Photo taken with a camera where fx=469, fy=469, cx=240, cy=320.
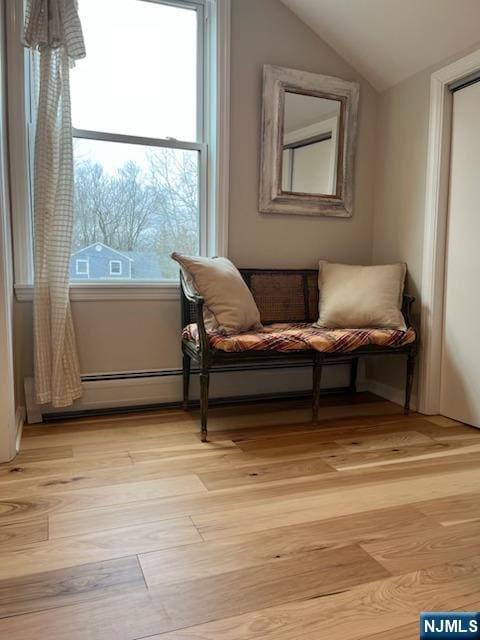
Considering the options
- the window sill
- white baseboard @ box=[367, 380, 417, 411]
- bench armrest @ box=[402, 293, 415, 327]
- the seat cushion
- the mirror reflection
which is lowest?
white baseboard @ box=[367, 380, 417, 411]

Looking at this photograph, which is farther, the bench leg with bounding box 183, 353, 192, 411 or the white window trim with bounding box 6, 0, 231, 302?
the bench leg with bounding box 183, 353, 192, 411

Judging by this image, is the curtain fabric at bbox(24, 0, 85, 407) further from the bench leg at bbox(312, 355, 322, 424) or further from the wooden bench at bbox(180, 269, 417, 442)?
the bench leg at bbox(312, 355, 322, 424)

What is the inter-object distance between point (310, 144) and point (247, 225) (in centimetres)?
67

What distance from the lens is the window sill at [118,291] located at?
245 cm

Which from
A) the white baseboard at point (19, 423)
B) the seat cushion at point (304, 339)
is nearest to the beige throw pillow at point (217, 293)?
the seat cushion at point (304, 339)

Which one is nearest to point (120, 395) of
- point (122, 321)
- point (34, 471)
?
point (122, 321)

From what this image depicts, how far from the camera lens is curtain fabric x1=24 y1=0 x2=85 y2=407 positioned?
2.28m

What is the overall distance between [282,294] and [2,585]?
6.83 feet

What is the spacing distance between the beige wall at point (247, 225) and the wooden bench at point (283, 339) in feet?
0.46

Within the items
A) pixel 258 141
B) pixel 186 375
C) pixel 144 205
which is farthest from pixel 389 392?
pixel 144 205

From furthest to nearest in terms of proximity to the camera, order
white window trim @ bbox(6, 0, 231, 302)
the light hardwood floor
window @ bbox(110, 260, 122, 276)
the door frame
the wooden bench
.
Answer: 1. window @ bbox(110, 260, 122, 276)
2. the door frame
3. white window trim @ bbox(6, 0, 231, 302)
4. the wooden bench
5. the light hardwood floor

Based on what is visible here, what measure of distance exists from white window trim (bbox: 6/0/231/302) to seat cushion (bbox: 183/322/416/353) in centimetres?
55

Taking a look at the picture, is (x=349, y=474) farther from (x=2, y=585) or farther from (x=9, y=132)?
(x=9, y=132)

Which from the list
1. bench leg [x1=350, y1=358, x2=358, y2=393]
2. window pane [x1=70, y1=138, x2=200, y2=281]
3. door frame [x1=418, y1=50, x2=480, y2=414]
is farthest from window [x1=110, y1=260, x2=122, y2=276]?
door frame [x1=418, y1=50, x2=480, y2=414]
